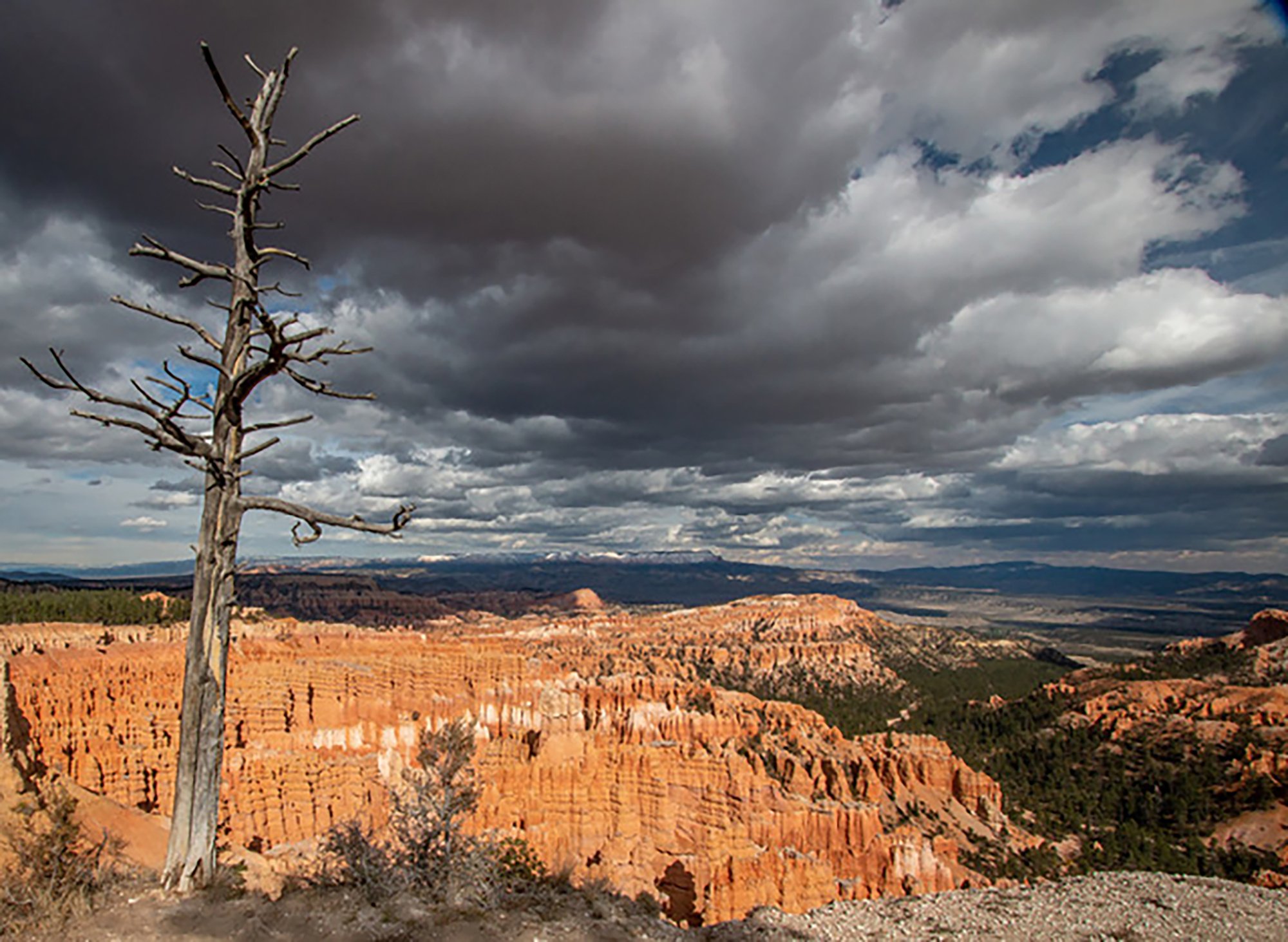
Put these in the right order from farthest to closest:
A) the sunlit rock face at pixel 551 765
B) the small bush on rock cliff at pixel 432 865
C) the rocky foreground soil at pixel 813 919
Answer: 1. the sunlit rock face at pixel 551 765
2. the small bush on rock cliff at pixel 432 865
3. the rocky foreground soil at pixel 813 919

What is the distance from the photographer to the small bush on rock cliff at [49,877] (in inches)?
297

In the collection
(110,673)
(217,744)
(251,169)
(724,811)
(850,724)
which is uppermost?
(251,169)

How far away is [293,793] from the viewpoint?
3419cm

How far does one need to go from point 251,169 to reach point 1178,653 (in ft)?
523

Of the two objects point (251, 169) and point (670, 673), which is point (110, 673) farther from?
point (670, 673)

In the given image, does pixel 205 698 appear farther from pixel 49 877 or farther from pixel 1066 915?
pixel 1066 915

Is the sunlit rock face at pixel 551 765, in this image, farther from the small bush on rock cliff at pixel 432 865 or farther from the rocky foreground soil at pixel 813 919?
the rocky foreground soil at pixel 813 919

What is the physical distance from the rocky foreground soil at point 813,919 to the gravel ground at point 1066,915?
0.04 metres

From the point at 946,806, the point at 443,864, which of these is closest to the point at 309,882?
the point at 443,864

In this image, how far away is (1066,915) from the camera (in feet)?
53.4

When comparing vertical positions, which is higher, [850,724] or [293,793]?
[293,793]

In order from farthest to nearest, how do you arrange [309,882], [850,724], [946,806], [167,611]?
[850,724] < [167,611] < [946,806] < [309,882]

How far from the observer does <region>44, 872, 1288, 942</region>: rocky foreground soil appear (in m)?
8.06

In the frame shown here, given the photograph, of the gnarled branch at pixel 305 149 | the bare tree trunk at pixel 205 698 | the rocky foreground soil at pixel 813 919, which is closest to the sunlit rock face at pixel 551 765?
the rocky foreground soil at pixel 813 919
